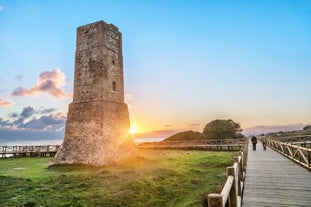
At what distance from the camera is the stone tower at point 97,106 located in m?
17.1

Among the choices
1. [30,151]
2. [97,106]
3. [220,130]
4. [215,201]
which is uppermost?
[97,106]

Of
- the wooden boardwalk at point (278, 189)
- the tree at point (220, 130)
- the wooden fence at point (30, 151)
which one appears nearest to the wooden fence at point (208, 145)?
the tree at point (220, 130)

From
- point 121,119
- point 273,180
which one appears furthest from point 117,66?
point 273,180

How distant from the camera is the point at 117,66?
2030 cm

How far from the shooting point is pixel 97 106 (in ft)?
58.3

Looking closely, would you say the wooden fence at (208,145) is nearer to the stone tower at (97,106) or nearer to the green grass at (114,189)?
the stone tower at (97,106)

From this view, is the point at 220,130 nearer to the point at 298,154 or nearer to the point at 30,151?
the point at 298,154

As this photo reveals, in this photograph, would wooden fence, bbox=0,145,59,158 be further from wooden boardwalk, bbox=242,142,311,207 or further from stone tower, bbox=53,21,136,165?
wooden boardwalk, bbox=242,142,311,207

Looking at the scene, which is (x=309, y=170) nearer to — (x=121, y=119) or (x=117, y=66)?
(x=121, y=119)

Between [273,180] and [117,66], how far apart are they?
15674mm

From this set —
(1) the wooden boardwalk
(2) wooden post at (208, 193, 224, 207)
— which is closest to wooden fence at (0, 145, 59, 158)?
(1) the wooden boardwalk

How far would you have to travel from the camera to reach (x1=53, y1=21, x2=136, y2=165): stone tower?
17141mm

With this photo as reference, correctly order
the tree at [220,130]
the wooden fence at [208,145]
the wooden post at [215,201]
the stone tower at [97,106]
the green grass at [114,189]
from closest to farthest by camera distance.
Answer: the wooden post at [215,201]
the green grass at [114,189]
the stone tower at [97,106]
the wooden fence at [208,145]
the tree at [220,130]

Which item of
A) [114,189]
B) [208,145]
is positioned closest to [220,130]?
[208,145]
